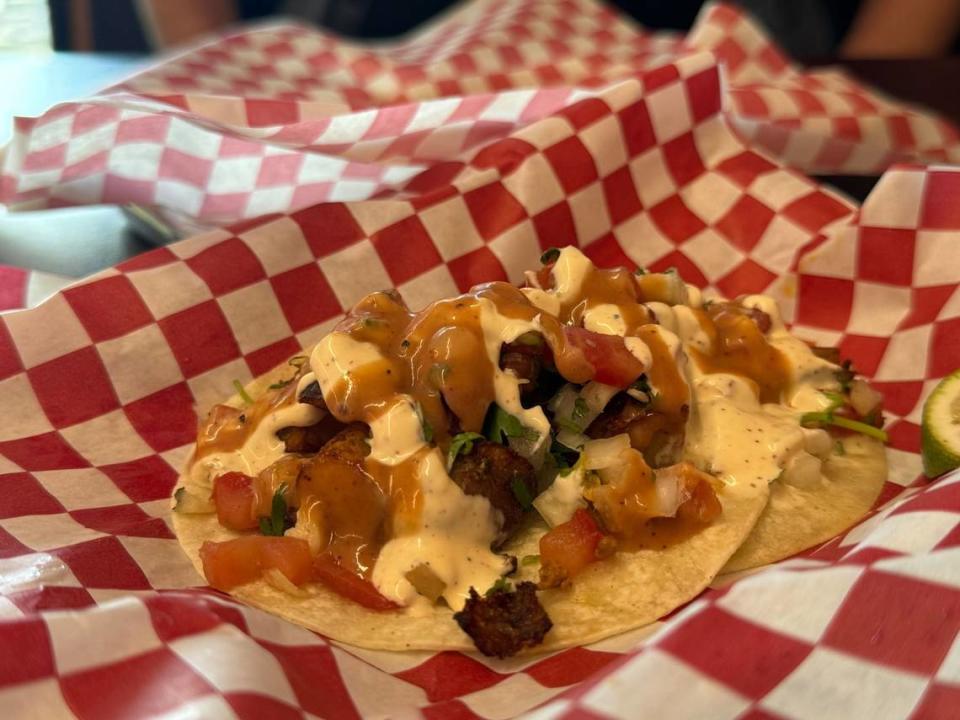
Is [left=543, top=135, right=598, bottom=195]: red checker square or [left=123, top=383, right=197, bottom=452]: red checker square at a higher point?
[left=543, top=135, right=598, bottom=195]: red checker square

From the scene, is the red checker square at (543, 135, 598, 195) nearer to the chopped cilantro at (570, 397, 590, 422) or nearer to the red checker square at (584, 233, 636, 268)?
the red checker square at (584, 233, 636, 268)

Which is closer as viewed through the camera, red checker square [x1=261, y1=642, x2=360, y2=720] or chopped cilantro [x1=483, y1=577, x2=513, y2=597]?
red checker square [x1=261, y1=642, x2=360, y2=720]

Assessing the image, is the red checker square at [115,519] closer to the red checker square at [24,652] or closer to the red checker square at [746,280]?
the red checker square at [24,652]

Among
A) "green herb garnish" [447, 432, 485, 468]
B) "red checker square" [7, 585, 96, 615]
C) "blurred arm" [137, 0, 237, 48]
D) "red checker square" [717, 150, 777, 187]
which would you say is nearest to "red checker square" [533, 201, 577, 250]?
"red checker square" [717, 150, 777, 187]

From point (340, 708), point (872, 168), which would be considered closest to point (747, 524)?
point (340, 708)

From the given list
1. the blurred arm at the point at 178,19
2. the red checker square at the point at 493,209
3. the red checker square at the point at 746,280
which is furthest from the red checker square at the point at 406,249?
the blurred arm at the point at 178,19

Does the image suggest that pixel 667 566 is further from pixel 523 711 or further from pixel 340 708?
pixel 340 708

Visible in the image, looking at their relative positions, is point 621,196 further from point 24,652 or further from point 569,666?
point 24,652
